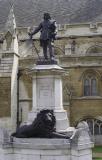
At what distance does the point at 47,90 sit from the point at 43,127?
1.58 metres

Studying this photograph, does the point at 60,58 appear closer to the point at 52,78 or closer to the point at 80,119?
the point at 80,119

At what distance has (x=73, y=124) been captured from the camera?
2362cm

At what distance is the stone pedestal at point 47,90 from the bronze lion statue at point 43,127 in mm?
821

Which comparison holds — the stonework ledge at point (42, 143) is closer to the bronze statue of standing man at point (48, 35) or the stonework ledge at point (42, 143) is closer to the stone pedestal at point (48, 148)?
the stone pedestal at point (48, 148)

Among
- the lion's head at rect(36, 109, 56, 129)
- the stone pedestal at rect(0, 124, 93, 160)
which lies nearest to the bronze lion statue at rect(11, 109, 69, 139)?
the lion's head at rect(36, 109, 56, 129)

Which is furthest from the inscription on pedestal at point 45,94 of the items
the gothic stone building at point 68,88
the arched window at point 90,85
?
the arched window at point 90,85

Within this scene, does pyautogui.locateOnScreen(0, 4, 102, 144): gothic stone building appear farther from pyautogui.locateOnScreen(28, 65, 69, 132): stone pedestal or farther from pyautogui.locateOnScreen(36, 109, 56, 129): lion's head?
pyautogui.locateOnScreen(36, 109, 56, 129): lion's head

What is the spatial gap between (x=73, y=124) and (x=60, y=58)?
4.52m

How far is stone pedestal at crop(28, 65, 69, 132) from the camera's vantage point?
12.7m

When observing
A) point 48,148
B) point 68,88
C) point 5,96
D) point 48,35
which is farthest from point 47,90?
point 68,88

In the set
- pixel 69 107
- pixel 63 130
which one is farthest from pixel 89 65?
pixel 63 130

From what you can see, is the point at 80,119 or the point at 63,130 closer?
the point at 63,130

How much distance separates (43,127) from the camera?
1173 centimetres

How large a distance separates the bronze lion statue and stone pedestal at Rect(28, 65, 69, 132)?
821mm
